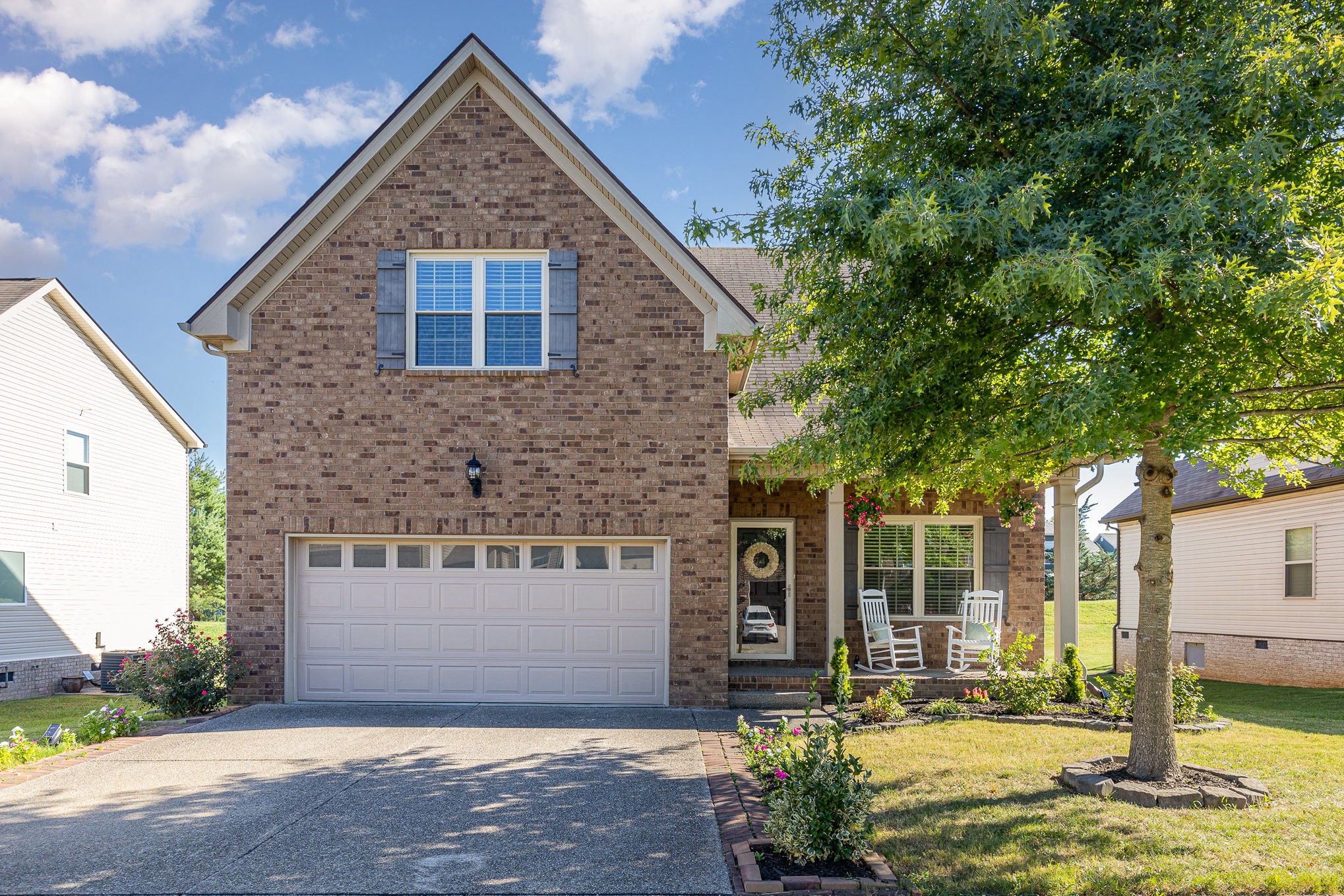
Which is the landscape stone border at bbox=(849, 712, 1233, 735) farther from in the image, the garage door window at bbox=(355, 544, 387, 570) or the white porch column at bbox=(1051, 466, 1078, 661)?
the garage door window at bbox=(355, 544, 387, 570)

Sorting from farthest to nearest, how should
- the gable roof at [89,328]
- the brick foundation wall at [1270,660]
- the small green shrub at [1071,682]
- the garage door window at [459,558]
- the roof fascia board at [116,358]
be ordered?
the roof fascia board at [116,358] → the gable roof at [89,328] → the brick foundation wall at [1270,660] → the garage door window at [459,558] → the small green shrub at [1071,682]

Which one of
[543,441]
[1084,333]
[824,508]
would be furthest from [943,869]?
[824,508]

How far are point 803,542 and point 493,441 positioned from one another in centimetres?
505

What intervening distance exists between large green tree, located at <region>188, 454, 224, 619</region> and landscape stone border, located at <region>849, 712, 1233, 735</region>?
2857 centimetres

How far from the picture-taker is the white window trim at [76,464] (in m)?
17.1

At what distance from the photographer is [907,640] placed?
12.2 meters

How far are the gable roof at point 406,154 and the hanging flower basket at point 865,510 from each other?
3281mm

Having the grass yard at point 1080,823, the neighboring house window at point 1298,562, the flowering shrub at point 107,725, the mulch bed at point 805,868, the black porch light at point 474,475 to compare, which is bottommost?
the flowering shrub at point 107,725

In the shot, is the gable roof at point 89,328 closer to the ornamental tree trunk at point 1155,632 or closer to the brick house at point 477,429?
the brick house at point 477,429

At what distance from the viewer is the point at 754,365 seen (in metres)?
13.9

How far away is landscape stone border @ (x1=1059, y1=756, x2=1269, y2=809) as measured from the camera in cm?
623

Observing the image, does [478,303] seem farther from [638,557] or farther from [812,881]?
[812,881]

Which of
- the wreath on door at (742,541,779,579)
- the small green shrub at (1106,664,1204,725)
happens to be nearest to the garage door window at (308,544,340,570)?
the wreath on door at (742,541,779,579)

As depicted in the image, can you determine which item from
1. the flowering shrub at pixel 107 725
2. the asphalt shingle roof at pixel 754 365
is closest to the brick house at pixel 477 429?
the asphalt shingle roof at pixel 754 365
